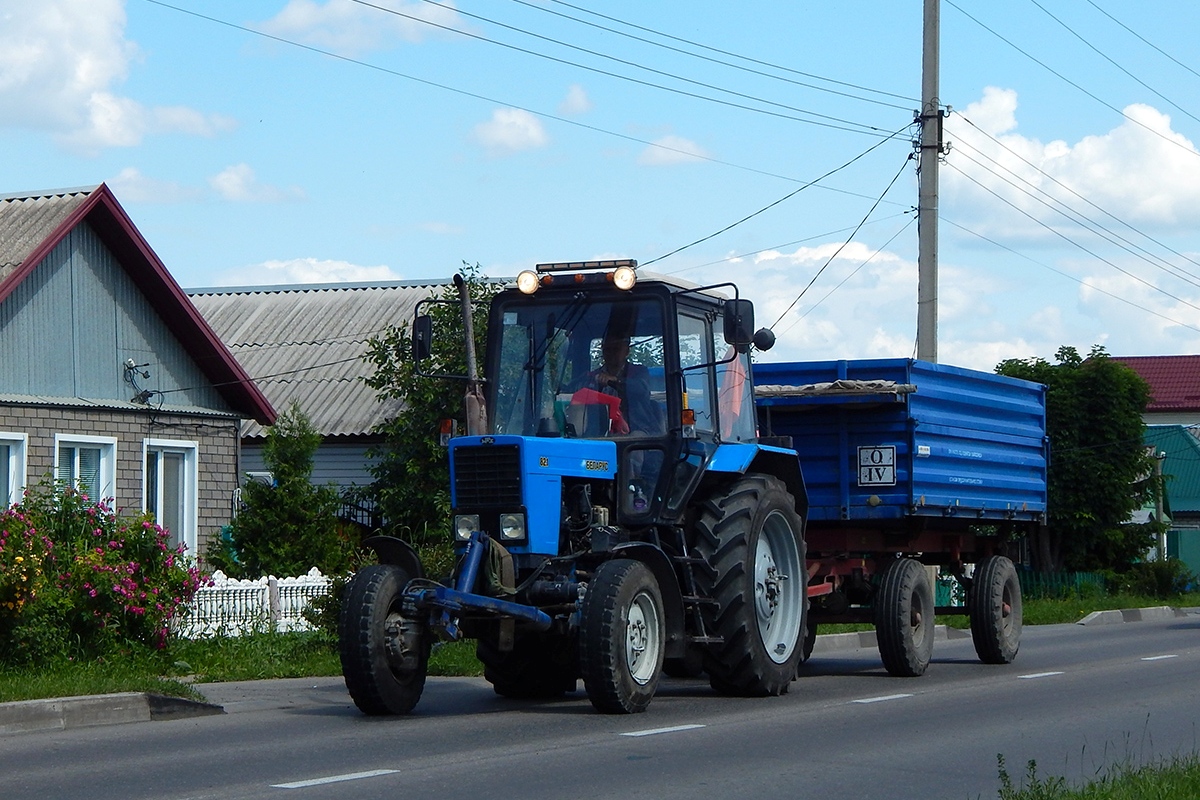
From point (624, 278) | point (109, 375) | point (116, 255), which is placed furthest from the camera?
point (116, 255)

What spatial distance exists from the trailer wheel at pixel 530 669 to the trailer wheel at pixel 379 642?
1.18m

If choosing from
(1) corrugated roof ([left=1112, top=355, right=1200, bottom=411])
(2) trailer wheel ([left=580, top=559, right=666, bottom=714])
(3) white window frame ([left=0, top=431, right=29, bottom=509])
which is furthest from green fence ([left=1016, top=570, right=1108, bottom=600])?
(1) corrugated roof ([left=1112, top=355, right=1200, bottom=411])

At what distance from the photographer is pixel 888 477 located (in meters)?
14.5

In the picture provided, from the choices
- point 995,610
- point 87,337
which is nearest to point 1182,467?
point 995,610

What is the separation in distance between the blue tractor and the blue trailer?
155cm

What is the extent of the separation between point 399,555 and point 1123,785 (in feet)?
17.1

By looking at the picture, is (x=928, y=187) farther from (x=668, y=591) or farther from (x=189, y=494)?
(x=668, y=591)

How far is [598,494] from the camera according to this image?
38.1ft

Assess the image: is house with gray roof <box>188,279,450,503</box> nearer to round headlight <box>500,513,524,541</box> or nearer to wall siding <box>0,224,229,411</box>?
wall siding <box>0,224,229,411</box>

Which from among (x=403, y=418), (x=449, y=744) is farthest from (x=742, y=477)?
(x=403, y=418)

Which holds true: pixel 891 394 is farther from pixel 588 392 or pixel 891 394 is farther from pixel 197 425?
pixel 197 425

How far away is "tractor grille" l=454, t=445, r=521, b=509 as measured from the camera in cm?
1095

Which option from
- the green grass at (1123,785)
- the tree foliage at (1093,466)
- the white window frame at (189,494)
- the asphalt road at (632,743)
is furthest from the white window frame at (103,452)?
the tree foliage at (1093,466)

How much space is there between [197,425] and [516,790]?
50.2 feet
